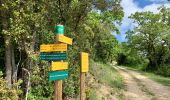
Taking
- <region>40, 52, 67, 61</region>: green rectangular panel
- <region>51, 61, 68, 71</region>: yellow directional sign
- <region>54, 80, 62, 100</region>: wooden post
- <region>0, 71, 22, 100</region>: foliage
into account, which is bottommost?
<region>0, 71, 22, 100</region>: foliage

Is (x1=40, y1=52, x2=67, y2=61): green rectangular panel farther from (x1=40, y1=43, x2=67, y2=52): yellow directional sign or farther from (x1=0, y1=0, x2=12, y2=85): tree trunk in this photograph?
(x1=0, y1=0, x2=12, y2=85): tree trunk

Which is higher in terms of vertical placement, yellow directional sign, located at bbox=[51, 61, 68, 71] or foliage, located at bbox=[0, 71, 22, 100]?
yellow directional sign, located at bbox=[51, 61, 68, 71]

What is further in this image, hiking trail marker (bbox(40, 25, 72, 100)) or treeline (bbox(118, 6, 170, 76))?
treeline (bbox(118, 6, 170, 76))

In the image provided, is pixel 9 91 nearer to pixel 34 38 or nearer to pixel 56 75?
pixel 34 38

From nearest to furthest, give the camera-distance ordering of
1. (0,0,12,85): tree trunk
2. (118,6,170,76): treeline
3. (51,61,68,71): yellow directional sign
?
(51,61,68,71): yellow directional sign → (0,0,12,85): tree trunk → (118,6,170,76): treeline

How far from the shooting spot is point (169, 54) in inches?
1996

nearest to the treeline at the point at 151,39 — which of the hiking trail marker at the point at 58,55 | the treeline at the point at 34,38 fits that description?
the treeline at the point at 34,38

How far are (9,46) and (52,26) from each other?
2.44m

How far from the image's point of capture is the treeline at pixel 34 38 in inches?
450

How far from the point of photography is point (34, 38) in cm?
1239

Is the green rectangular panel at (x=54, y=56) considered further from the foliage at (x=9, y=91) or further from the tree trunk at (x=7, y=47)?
the tree trunk at (x=7, y=47)

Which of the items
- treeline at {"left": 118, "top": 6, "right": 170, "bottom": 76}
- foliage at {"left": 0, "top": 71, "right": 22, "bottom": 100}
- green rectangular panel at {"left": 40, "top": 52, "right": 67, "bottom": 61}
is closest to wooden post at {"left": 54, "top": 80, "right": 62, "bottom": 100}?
green rectangular panel at {"left": 40, "top": 52, "right": 67, "bottom": 61}

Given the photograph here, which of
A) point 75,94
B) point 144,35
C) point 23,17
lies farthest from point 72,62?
point 144,35

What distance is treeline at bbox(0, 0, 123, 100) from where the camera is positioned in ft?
37.5
